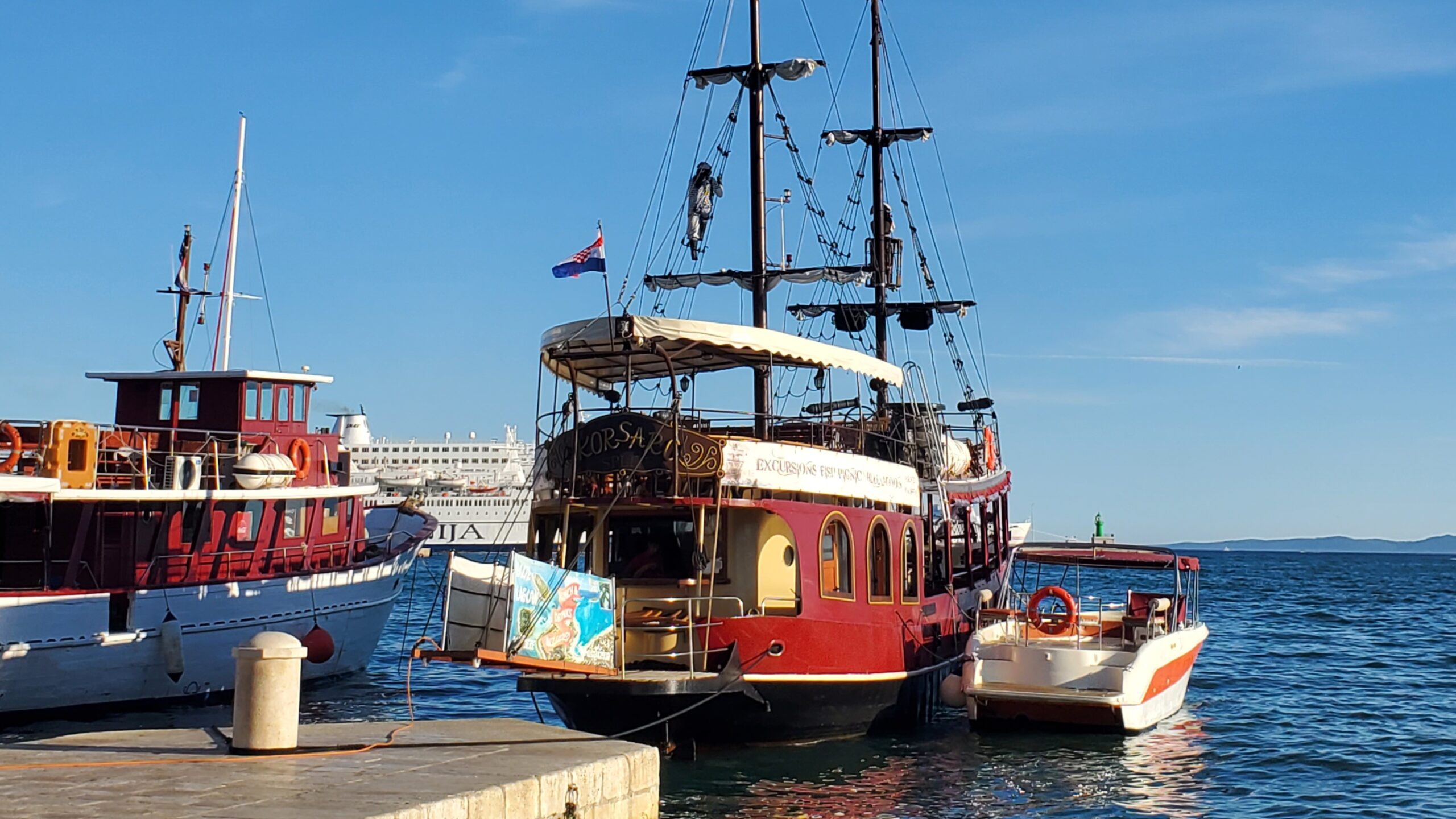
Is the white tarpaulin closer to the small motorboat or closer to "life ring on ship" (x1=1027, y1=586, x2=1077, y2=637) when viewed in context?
the small motorboat

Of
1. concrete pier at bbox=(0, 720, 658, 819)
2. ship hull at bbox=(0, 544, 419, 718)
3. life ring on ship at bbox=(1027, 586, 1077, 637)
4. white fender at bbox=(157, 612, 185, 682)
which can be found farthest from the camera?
white fender at bbox=(157, 612, 185, 682)

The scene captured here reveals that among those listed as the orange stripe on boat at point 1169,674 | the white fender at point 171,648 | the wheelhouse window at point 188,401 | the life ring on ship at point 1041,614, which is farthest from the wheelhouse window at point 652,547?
the wheelhouse window at point 188,401

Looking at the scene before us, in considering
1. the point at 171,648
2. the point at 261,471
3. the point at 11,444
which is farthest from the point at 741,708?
the point at 11,444

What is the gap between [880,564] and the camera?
20.3 metres

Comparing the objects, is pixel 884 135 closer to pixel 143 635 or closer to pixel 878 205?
pixel 878 205

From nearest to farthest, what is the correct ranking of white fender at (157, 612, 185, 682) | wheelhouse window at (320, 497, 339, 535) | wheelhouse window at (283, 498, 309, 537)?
white fender at (157, 612, 185, 682)
wheelhouse window at (283, 498, 309, 537)
wheelhouse window at (320, 497, 339, 535)

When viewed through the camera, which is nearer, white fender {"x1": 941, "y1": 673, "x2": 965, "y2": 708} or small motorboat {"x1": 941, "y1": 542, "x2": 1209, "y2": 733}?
small motorboat {"x1": 941, "y1": 542, "x2": 1209, "y2": 733}

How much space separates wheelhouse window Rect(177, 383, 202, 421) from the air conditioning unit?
11.7 ft

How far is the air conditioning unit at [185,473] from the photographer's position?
22922 millimetres

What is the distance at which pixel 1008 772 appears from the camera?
1806 centimetres

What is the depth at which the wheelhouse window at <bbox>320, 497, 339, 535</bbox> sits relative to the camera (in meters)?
27.8

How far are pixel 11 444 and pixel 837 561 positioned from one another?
505 inches

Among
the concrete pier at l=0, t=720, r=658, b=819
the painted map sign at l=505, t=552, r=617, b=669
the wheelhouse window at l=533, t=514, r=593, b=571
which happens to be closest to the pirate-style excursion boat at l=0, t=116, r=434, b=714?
the wheelhouse window at l=533, t=514, r=593, b=571

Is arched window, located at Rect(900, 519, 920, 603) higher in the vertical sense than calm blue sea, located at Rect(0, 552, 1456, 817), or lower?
higher
